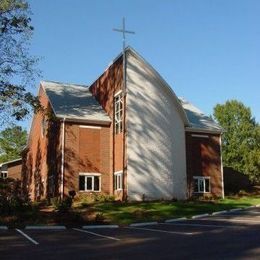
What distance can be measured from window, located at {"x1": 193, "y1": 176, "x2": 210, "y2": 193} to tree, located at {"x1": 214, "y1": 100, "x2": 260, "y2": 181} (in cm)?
2566

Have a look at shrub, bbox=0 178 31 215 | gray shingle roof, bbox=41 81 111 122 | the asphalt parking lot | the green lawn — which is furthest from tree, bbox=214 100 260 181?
the asphalt parking lot

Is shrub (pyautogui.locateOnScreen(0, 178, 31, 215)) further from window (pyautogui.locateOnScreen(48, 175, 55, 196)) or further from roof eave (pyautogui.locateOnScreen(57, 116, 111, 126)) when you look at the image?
roof eave (pyautogui.locateOnScreen(57, 116, 111, 126))

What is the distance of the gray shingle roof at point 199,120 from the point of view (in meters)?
40.4

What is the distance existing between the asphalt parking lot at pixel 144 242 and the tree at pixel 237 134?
45073 millimetres

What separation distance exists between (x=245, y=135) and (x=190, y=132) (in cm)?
3515

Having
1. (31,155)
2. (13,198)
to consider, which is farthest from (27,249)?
(31,155)

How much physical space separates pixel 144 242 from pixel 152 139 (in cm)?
1853

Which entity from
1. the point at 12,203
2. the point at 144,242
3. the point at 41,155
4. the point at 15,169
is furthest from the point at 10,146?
the point at 144,242

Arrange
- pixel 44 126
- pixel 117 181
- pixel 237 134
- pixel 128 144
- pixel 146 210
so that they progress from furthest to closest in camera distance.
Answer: pixel 237 134
pixel 44 126
pixel 117 181
pixel 128 144
pixel 146 210

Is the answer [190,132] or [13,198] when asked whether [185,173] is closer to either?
[190,132]

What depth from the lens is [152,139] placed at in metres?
35.1

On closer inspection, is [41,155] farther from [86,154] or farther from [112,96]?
[112,96]

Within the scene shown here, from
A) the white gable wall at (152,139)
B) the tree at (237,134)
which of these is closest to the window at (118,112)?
the white gable wall at (152,139)

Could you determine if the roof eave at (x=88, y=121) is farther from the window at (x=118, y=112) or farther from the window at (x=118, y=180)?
the window at (x=118, y=180)
